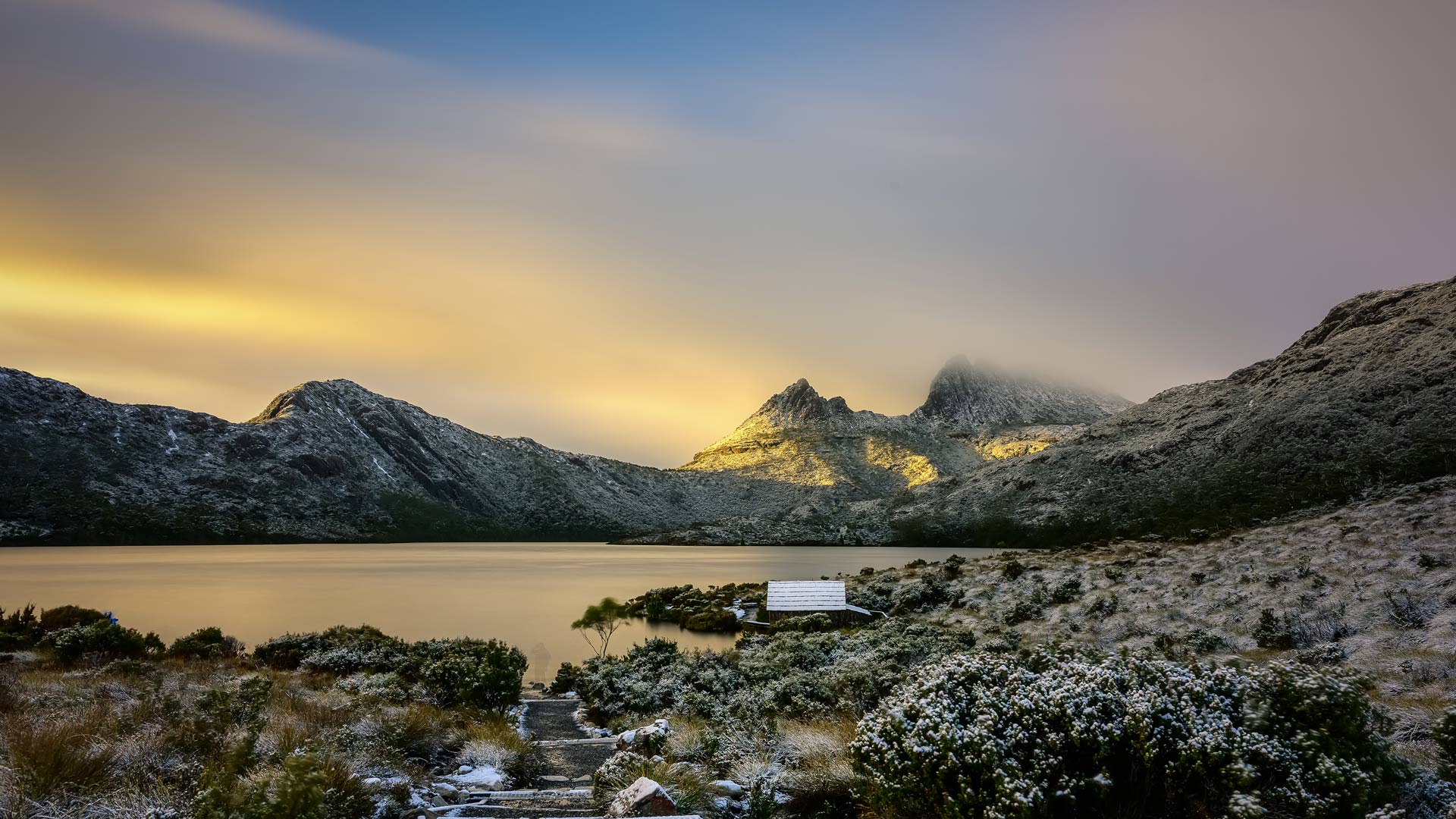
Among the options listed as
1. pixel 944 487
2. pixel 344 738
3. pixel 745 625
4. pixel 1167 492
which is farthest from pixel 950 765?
pixel 944 487

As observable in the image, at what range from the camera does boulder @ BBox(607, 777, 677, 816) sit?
7996 mm

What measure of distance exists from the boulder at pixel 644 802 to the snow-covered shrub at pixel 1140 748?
2123mm

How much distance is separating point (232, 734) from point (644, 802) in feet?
20.0

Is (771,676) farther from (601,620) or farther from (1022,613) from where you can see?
(601,620)

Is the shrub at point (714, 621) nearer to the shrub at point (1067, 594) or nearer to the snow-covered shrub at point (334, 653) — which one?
the shrub at point (1067, 594)

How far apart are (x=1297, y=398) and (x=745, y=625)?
118 m

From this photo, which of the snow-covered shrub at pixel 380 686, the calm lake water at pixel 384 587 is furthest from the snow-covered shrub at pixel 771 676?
the calm lake water at pixel 384 587

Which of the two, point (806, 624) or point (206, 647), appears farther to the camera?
point (806, 624)

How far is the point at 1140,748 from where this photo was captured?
23.3 ft

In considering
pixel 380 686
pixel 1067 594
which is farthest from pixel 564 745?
pixel 1067 594

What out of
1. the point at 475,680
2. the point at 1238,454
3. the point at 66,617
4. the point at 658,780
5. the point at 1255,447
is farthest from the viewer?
the point at 1238,454

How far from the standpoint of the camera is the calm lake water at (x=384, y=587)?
44.4 meters

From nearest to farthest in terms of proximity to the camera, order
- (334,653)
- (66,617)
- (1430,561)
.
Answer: (1430,561) < (334,653) < (66,617)

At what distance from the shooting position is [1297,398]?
→ 120 meters
